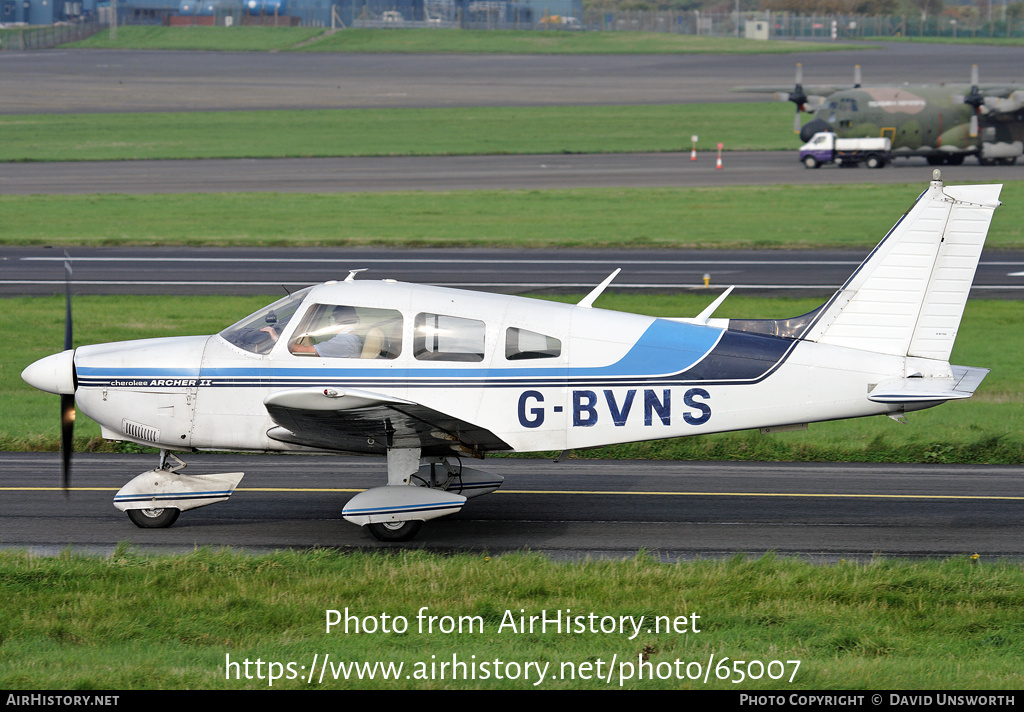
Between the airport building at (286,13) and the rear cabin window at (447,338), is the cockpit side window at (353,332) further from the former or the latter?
the airport building at (286,13)

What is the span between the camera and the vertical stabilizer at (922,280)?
11.6 meters

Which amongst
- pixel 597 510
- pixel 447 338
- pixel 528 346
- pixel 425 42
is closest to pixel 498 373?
pixel 528 346

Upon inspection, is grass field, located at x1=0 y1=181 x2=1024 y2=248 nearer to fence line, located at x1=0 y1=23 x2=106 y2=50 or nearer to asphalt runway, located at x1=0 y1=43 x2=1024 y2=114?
asphalt runway, located at x1=0 y1=43 x2=1024 y2=114

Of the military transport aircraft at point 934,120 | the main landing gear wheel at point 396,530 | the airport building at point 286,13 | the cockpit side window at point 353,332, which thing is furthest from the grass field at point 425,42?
the main landing gear wheel at point 396,530

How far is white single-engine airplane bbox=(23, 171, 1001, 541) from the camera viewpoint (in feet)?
37.7

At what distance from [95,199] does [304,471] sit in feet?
109

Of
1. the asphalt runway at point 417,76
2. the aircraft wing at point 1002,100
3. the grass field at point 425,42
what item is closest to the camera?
the aircraft wing at point 1002,100

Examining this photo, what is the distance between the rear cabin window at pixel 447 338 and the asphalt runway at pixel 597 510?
2.02 m

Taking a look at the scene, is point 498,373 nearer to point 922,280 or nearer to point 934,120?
point 922,280

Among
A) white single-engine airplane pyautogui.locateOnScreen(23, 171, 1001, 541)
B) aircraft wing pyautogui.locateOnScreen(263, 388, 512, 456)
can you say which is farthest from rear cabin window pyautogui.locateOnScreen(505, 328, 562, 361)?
aircraft wing pyautogui.locateOnScreen(263, 388, 512, 456)

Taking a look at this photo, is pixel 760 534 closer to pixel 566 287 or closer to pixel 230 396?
pixel 230 396

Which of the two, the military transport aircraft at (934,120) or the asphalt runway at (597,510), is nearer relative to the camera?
the asphalt runway at (597,510)

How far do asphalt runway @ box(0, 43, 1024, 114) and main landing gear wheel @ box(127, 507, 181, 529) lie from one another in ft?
239

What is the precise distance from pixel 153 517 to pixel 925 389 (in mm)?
8410
